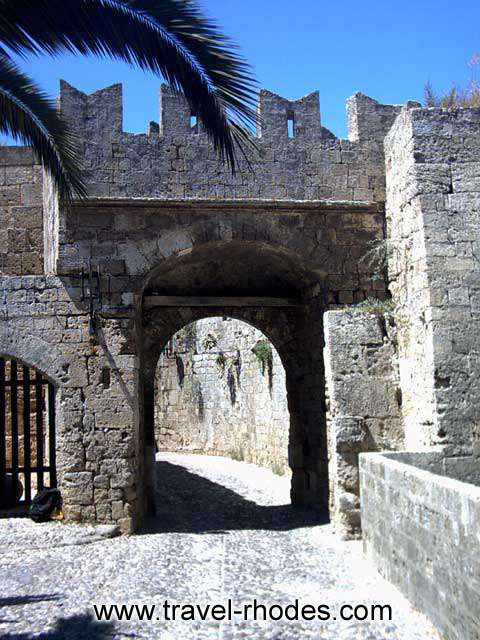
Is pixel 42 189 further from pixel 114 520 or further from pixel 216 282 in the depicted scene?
pixel 114 520

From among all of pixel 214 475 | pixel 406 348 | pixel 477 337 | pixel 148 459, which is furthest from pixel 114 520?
pixel 214 475

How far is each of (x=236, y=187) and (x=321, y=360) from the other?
7.56ft

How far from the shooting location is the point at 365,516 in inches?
240

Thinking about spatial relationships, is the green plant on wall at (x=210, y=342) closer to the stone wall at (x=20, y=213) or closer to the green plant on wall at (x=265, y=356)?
the green plant on wall at (x=265, y=356)

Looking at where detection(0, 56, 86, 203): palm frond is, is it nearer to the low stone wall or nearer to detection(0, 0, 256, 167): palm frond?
detection(0, 0, 256, 167): palm frond

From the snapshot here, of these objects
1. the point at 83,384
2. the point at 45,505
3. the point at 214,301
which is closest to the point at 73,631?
the point at 45,505

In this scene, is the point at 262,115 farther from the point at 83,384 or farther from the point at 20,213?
the point at 20,213

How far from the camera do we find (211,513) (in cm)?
916

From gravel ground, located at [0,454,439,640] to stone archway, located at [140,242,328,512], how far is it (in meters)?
0.81

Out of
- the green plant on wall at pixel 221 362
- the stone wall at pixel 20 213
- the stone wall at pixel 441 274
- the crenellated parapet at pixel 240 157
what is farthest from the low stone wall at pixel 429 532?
the green plant on wall at pixel 221 362

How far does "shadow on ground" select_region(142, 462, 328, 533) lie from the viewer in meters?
8.04

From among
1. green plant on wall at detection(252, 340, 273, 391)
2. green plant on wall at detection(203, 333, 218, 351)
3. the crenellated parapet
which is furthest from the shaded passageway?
the crenellated parapet

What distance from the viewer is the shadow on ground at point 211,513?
8.04 m

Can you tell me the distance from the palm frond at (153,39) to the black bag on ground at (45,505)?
4.27 metres
